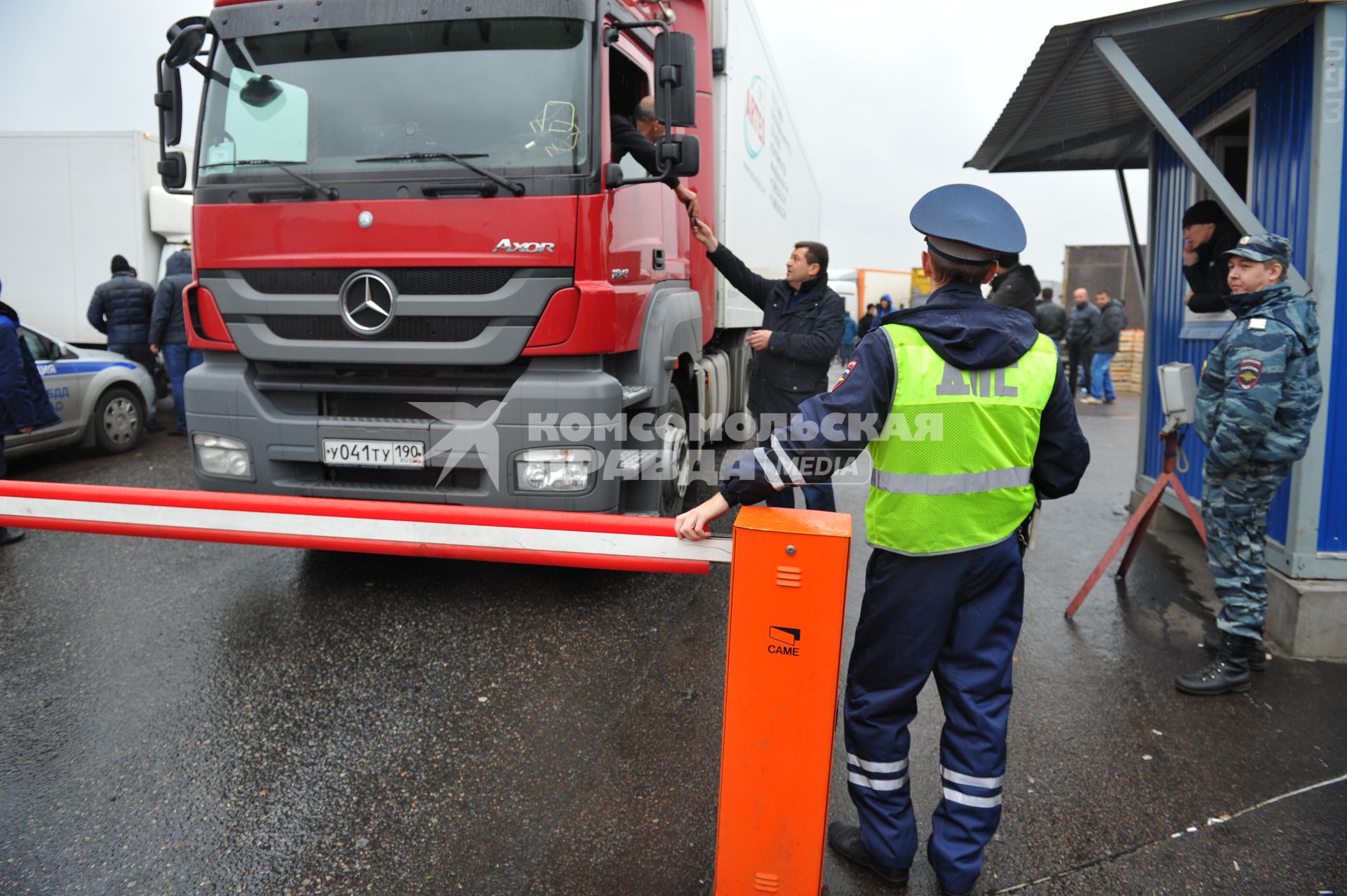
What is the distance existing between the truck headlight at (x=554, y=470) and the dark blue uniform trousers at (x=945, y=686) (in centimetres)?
198

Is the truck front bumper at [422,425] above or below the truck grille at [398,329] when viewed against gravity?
below

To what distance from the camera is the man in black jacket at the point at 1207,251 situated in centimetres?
486

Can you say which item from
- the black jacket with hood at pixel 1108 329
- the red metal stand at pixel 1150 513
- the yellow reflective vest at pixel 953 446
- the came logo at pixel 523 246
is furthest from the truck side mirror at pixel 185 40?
the black jacket with hood at pixel 1108 329

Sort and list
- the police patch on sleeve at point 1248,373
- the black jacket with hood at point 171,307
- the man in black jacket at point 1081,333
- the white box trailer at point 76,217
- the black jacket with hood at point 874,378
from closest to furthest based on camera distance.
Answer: the black jacket with hood at point 874,378 → the police patch on sleeve at point 1248,373 → the black jacket with hood at point 171,307 → the white box trailer at point 76,217 → the man in black jacket at point 1081,333

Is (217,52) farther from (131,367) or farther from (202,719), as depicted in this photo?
(131,367)

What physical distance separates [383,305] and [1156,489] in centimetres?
411

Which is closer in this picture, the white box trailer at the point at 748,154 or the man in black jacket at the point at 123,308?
the white box trailer at the point at 748,154

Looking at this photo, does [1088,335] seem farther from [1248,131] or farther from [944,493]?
[944,493]

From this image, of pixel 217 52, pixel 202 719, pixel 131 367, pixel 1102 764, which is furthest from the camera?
pixel 131 367

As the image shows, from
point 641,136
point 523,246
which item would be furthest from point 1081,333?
point 523,246

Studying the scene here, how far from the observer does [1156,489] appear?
478 cm

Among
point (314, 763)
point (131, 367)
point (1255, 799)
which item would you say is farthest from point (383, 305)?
point (131, 367)

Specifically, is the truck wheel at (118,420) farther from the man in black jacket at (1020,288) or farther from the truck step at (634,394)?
the man in black jacket at (1020,288)

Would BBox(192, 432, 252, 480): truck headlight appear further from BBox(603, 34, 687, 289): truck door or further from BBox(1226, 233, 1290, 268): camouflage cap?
BBox(1226, 233, 1290, 268): camouflage cap
